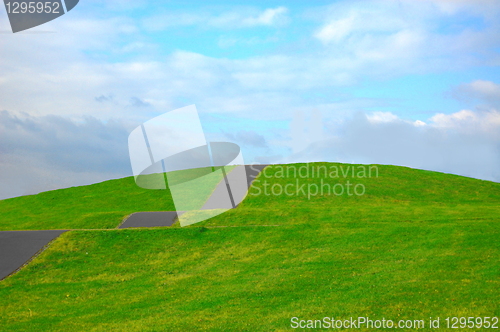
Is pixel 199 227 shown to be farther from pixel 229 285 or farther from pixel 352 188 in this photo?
pixel 352 188

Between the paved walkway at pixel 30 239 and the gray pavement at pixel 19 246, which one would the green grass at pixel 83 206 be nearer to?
the paved walkway at pixel 30 239

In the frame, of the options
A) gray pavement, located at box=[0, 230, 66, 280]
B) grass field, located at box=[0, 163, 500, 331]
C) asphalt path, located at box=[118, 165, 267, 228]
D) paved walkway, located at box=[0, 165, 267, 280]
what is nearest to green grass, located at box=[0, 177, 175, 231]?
grass field, located at box=[0, 163, 500, 331]

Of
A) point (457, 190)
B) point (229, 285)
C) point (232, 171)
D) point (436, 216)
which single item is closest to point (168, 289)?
point (229, 285)

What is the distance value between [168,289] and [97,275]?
5076 millimetres

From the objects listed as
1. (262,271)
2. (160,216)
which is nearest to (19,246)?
(160,216)

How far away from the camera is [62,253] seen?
892 inches

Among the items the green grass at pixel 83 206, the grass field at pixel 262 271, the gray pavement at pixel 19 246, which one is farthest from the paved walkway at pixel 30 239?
the green grass at pixel 83 206

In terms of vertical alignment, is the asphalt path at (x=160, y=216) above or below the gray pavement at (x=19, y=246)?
below

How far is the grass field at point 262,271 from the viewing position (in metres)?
13.5

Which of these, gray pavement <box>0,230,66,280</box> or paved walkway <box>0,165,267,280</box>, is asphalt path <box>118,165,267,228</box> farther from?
gray pavement <box>0,230,66,280</box>

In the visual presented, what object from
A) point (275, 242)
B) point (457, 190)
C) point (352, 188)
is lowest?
point (457, 190)

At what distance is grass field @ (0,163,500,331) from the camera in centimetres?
1354

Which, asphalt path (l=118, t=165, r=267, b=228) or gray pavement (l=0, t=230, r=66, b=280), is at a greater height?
gray pavement (l=0, t=230, r=66, b=280)

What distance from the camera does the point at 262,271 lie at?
18234mm
